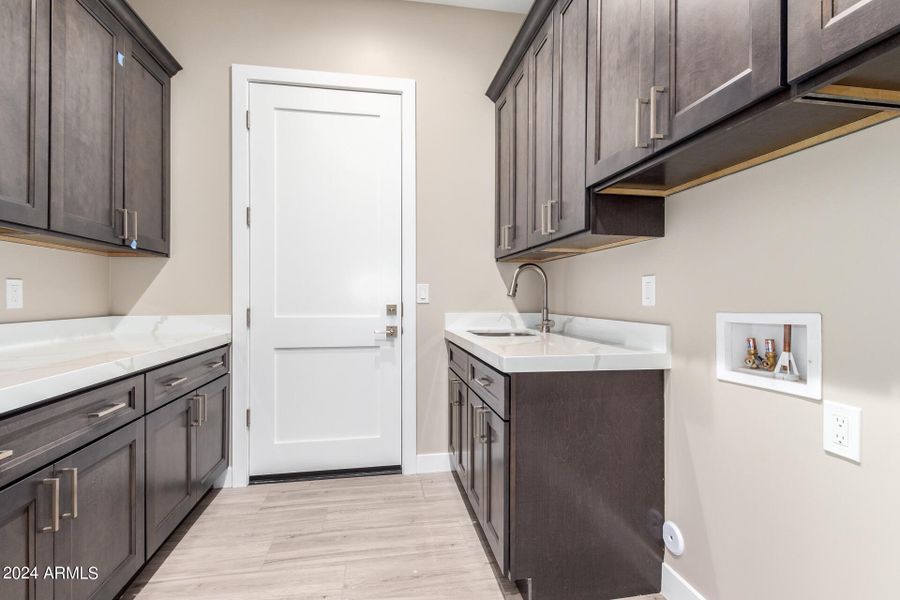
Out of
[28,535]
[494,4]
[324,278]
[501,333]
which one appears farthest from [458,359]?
[494,4]

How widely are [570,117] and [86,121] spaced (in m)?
1.97

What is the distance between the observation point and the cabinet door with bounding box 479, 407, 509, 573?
1.47 meters

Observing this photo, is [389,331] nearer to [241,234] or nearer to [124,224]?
[241,234]

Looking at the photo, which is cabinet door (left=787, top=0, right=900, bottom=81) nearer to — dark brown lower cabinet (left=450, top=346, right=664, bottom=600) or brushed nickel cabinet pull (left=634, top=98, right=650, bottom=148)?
brushed nickel cabinet pull (left=634, top=98, right=650, bottom=148)

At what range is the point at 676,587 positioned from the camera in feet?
4.84

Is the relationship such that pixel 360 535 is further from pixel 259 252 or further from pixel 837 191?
pixel 837 191

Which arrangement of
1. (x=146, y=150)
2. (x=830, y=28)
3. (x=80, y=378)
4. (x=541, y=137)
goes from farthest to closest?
(x=146, y=150), (x=541, y=137), (x=80, y=378), (x=830, y=28)

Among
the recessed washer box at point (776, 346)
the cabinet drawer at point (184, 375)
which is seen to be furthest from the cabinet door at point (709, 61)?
the cabinet drawer at point (184, 375)

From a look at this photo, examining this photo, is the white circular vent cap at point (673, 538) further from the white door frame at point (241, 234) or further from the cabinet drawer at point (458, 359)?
the white door frame at point (241, 234)

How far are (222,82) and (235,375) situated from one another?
1690mm

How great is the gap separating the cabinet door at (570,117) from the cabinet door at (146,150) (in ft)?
6.50

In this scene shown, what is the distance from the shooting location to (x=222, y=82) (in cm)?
246

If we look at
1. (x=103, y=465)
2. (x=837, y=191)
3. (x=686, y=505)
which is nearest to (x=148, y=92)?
(x=103, y=465)

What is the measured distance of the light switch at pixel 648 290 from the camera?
1.66 m
